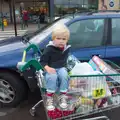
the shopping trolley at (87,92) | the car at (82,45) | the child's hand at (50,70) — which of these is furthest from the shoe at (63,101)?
the car at (82,45)

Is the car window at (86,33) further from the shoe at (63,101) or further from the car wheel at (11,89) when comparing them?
the shoe at (63,101)

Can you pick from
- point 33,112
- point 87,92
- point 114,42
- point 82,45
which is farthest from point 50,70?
point 114,42

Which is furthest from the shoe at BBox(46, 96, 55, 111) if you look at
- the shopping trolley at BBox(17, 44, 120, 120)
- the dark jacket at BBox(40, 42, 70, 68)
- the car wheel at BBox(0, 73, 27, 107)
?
the car wheel at BBox(0, 73, 27, 107)

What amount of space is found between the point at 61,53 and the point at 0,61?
1358 millimetres

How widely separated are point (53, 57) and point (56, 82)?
1.04ft

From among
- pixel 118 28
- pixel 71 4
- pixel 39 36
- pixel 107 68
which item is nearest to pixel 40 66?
pixel 107 68

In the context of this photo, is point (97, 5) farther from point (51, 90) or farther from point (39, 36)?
point (51, 90)

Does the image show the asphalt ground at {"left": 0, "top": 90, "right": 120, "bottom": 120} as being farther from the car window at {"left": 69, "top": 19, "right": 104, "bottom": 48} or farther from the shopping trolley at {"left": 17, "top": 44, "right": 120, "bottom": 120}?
the car window at {"left": 69, "top": 19, "right": 104, "bottom": 48}

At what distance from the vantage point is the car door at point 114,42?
411 centimetres

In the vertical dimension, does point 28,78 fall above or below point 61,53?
below

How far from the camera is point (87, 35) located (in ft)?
13.7

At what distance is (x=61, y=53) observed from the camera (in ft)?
9.82

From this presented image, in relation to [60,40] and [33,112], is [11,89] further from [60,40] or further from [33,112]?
Answer: [60,40]

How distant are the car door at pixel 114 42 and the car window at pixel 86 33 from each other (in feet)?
0.50
